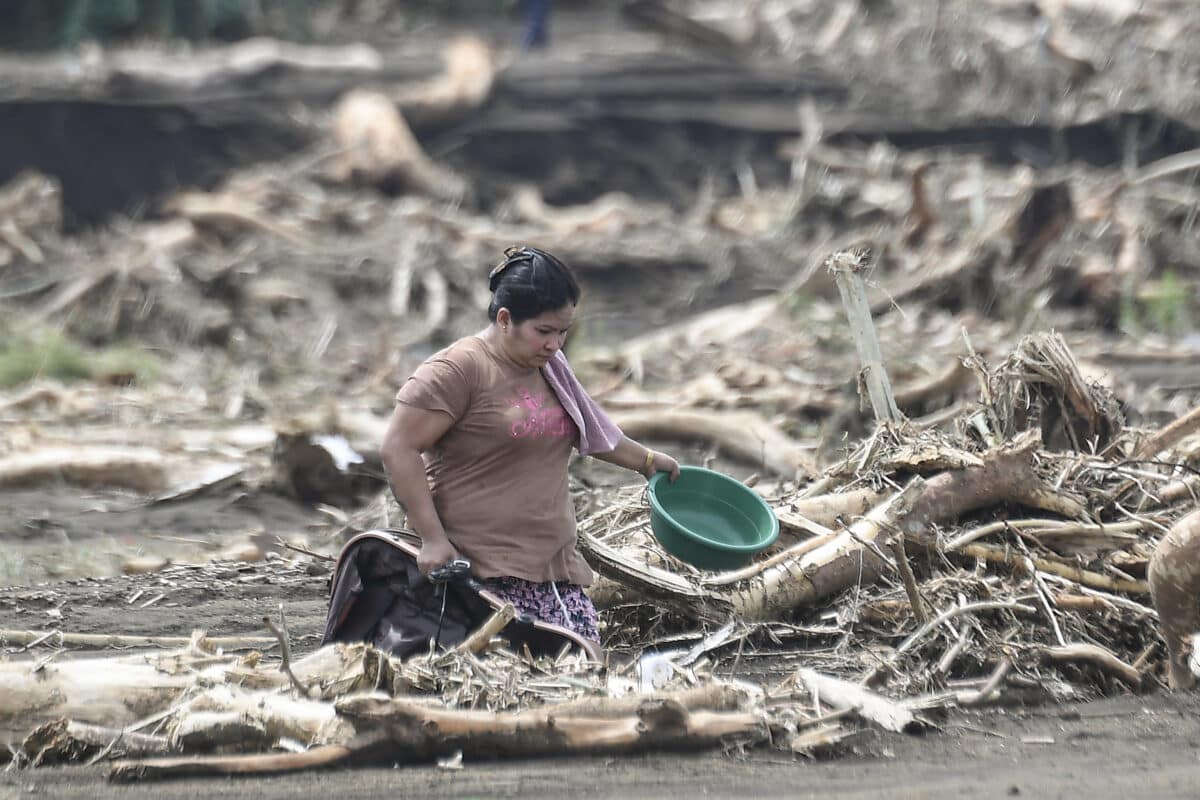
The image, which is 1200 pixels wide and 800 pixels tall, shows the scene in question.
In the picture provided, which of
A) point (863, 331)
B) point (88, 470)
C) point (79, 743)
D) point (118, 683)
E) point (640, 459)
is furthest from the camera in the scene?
point (88, 470)

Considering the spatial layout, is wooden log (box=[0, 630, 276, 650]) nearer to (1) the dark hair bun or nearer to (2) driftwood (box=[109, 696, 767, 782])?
(2) driftwood (box=[109, 696, 767, 782])

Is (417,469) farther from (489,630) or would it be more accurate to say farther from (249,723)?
(249,723)

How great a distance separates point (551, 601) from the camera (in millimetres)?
3662

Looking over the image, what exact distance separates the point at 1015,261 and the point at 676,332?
2775mm

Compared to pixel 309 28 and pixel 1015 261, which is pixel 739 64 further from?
pixel 1015 261

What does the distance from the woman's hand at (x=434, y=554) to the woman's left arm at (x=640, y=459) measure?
53 centimetres

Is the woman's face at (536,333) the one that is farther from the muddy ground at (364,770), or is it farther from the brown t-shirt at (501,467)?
the muddy ground at (364,770)

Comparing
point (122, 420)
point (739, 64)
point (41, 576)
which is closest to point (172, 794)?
point (41, 576)

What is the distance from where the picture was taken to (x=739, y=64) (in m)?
21.9

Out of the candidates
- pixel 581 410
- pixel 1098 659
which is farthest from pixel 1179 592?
pixel 581 410

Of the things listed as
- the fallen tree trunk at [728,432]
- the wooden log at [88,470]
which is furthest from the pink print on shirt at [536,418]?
the wooden log at [88,470]

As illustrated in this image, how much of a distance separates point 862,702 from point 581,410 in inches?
41.6

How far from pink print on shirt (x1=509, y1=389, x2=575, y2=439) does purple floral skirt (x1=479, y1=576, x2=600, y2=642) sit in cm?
38

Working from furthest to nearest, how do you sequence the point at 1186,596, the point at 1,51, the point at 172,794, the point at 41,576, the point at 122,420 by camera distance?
the point at 1,51 → the point at 122,420 → the point at 41,576 → the point at 1186,596 → the point at 172,794
